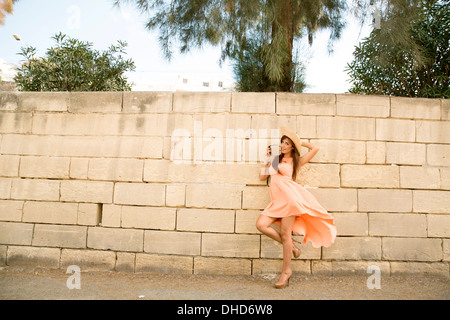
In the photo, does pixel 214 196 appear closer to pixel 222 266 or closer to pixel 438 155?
pixel 222 266

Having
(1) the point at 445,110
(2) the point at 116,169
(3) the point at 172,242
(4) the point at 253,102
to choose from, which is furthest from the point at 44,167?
(1) the point at 445,110

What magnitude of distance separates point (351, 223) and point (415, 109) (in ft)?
5.63

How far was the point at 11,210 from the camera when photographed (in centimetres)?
421

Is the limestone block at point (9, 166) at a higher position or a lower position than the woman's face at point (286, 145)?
lower

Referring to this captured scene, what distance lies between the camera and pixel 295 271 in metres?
3.90

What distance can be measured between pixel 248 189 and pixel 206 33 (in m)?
2.88

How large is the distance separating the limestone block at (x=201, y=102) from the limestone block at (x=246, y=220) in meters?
1.35

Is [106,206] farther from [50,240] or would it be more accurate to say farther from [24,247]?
[24,247]

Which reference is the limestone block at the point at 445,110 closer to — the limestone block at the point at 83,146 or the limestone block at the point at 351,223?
the limestone block at the point at 351,223

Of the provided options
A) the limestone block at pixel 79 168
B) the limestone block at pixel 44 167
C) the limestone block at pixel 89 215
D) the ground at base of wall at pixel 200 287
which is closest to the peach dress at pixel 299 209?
the ground at base of wall at pixel 200 287

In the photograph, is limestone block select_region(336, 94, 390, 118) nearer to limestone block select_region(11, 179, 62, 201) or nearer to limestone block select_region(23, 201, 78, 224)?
limestone block select_region(23, 201, 78, 224)

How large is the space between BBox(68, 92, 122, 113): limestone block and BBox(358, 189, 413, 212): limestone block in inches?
134

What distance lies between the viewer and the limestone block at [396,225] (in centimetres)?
391
